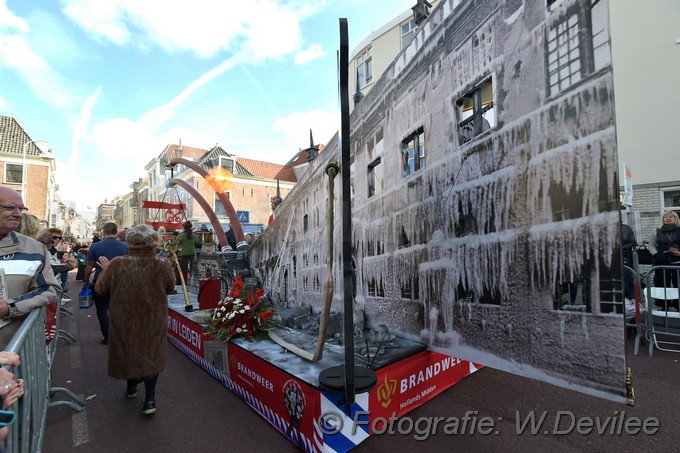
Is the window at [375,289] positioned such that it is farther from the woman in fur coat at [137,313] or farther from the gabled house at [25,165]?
the gabled house at [25,165]

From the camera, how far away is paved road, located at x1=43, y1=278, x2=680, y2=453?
2.75 metres

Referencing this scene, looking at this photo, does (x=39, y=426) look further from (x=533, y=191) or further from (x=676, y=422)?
(x=676, y=422)

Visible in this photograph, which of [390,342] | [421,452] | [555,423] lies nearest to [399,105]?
[390,342]

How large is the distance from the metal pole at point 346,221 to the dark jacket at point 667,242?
21.5 ft

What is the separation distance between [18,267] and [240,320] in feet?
6.46

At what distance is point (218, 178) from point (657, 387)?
8.97 m

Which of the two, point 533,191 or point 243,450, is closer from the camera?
point 533,191

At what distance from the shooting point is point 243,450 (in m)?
2.72

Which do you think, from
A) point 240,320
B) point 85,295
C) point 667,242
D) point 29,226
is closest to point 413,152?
point 240,320

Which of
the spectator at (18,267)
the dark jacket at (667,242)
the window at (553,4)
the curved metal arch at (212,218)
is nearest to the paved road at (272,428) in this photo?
the spectator at (18,267)

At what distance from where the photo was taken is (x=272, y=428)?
301 centimetres

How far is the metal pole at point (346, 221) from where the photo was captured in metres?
2.34

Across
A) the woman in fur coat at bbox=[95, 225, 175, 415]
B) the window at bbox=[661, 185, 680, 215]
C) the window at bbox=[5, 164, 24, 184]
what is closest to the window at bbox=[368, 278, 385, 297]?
the woman in fur coat at bbox=[95, 225, 175, 415]

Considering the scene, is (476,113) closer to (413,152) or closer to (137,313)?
(413,152)
